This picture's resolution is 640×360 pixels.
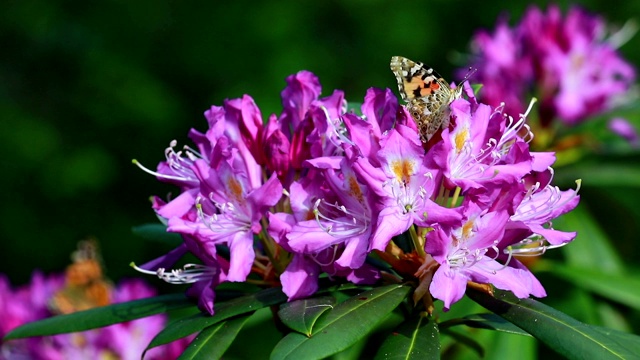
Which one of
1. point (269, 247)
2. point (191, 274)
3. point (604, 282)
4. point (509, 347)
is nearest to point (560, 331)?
point (269, 247)

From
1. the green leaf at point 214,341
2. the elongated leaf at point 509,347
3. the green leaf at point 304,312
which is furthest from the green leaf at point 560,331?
the elongated leaf at point 509,347

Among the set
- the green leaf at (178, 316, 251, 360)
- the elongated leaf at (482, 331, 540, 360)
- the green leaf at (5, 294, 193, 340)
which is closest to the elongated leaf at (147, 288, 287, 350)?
the green leaf at (178, 316, 251, 360)

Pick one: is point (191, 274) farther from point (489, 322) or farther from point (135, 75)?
point (135, 75)

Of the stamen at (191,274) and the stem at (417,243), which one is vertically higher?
the stem at (417,243)

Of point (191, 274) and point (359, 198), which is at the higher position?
point (359, 198)

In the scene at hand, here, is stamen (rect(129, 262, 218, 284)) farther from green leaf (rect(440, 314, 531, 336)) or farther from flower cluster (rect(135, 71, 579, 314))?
green leaf (rect(440, 314, 531, 336))

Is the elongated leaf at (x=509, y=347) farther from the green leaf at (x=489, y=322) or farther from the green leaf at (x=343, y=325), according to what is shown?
the green leaf at (x=343, y=325)
